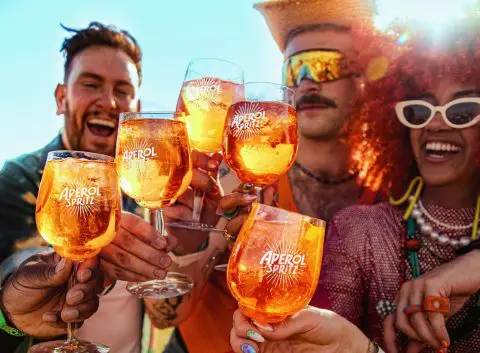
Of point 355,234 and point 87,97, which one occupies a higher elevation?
point 87,97

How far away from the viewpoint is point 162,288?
181 centimetres

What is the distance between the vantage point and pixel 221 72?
6.46 feet

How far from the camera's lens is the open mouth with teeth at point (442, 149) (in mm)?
2396

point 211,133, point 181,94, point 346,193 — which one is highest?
point 181,94

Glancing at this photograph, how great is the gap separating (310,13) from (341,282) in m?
2.14

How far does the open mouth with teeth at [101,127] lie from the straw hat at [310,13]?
1437 mm

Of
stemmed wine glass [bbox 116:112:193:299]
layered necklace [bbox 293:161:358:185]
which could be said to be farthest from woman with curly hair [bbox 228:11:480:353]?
stemmed wine glass [bbox 116:112:193:299]

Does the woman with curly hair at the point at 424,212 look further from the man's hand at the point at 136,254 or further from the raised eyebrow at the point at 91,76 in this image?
the raised eyebrow at the point at 91,76

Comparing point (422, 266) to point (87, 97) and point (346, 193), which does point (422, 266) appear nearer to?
point (346, 193)

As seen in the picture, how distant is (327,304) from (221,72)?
3.77ft

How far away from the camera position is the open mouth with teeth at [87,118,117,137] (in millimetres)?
3645

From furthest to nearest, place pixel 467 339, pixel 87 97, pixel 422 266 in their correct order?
1. pixel 87 97
2. pixel 422 266
3. pixel 467 339

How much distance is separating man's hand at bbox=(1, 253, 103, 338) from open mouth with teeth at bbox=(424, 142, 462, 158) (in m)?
1.67

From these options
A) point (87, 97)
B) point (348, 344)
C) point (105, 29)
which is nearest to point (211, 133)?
point (348, 344)
